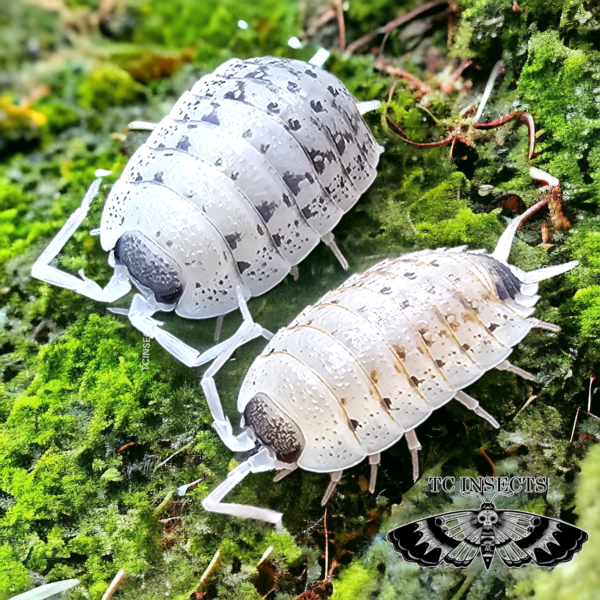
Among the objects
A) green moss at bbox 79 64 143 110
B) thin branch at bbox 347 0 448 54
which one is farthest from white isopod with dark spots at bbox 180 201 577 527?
green moss at bbox 79 64 143 110

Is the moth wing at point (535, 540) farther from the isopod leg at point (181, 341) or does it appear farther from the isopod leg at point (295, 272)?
the isopod leg at point (295, 272)

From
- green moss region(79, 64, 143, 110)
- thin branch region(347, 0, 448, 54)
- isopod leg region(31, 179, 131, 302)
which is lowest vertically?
isopod leg region(31, 179, 131, 302)

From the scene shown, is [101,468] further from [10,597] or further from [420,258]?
[420,258]

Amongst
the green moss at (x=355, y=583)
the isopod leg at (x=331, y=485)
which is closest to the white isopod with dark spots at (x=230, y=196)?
the isopod leg at (x=331, y=485)

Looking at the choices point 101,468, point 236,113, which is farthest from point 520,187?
point 101,468

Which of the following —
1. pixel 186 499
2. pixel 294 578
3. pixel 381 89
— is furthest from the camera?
pixel 381 89

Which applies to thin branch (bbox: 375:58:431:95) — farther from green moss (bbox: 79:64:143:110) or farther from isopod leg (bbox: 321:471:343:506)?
isopod leg (bbox: 321:471:343:506)
